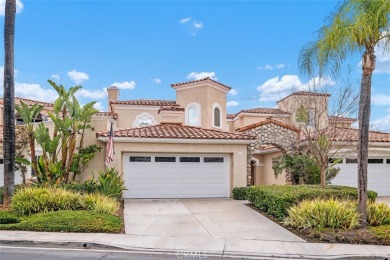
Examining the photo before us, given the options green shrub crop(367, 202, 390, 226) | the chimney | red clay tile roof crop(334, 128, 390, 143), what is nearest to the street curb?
green shrub crop(367, 202, 390, 226)

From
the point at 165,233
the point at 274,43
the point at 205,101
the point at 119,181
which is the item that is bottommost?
the point at 165,233

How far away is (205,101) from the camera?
2623 centimetres

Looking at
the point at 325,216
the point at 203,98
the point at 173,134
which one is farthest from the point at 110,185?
the point at 203,98

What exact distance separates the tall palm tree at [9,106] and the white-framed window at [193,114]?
14.7 meters

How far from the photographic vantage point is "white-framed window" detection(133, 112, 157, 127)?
2848cm

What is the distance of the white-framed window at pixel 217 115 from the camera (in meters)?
26.8

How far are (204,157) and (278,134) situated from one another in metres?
6.86

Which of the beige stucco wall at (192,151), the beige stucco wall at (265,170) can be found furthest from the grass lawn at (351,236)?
Answer: the beige stucco wall at (265,170)

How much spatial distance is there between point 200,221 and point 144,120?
17663mm

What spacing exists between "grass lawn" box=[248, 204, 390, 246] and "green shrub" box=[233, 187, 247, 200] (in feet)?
21.0

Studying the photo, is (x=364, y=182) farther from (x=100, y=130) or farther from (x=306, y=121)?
(x=100, y=130)

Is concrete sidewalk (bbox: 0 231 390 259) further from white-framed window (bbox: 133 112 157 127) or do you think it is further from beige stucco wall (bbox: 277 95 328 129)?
white-framed window (bbox: 133 112 157 127)

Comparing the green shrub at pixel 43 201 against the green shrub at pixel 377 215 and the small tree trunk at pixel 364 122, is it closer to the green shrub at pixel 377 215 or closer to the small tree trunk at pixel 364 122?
the small tree trunk at pixel 364 122

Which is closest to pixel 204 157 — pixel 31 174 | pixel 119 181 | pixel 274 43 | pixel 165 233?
pixel 119 181
